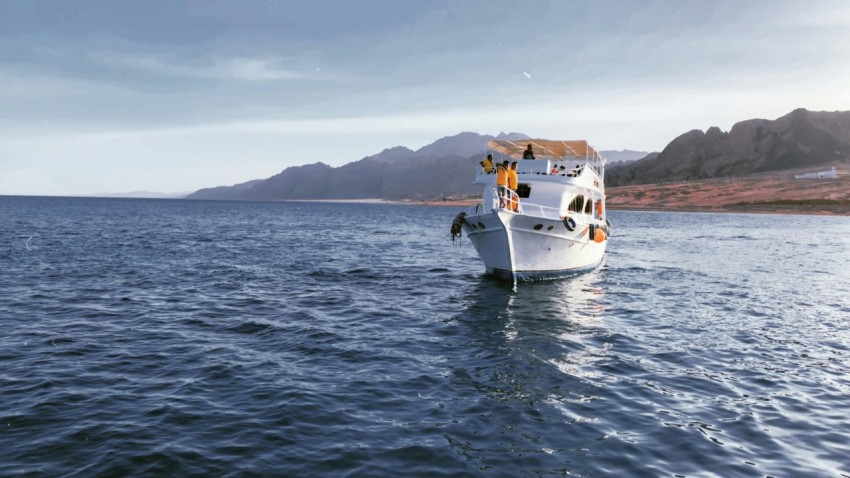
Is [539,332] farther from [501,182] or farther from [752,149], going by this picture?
[752,149]

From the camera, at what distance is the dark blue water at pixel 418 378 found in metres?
7.73

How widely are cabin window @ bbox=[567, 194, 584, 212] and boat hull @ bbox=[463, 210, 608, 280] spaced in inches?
59.4

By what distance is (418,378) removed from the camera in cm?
1112

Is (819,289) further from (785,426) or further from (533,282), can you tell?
(785,426)

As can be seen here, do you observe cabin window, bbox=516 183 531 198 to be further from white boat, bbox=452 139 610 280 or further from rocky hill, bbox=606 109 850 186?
rocky hill, bbox=606 109 850 186

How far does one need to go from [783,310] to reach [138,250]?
3622 cm

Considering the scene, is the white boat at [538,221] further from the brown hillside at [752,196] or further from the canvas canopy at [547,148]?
the brown hillside at [752,196]

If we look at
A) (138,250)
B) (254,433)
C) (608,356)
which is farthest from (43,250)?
(608,356)

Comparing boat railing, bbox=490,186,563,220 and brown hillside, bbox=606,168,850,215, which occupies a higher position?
boat railing, bbox=490,186,563,220

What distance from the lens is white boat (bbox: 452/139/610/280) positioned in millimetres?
21938

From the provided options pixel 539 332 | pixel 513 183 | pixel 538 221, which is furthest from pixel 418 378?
pixel 513 183

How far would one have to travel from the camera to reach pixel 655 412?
9.48 m

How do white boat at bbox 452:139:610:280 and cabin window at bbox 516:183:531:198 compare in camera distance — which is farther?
cabin window at bbox 516:183:531:198

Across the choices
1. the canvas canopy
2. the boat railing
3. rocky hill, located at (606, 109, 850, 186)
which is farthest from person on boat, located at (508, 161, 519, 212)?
rocky hill, located at (606, 109, 850, 186)
